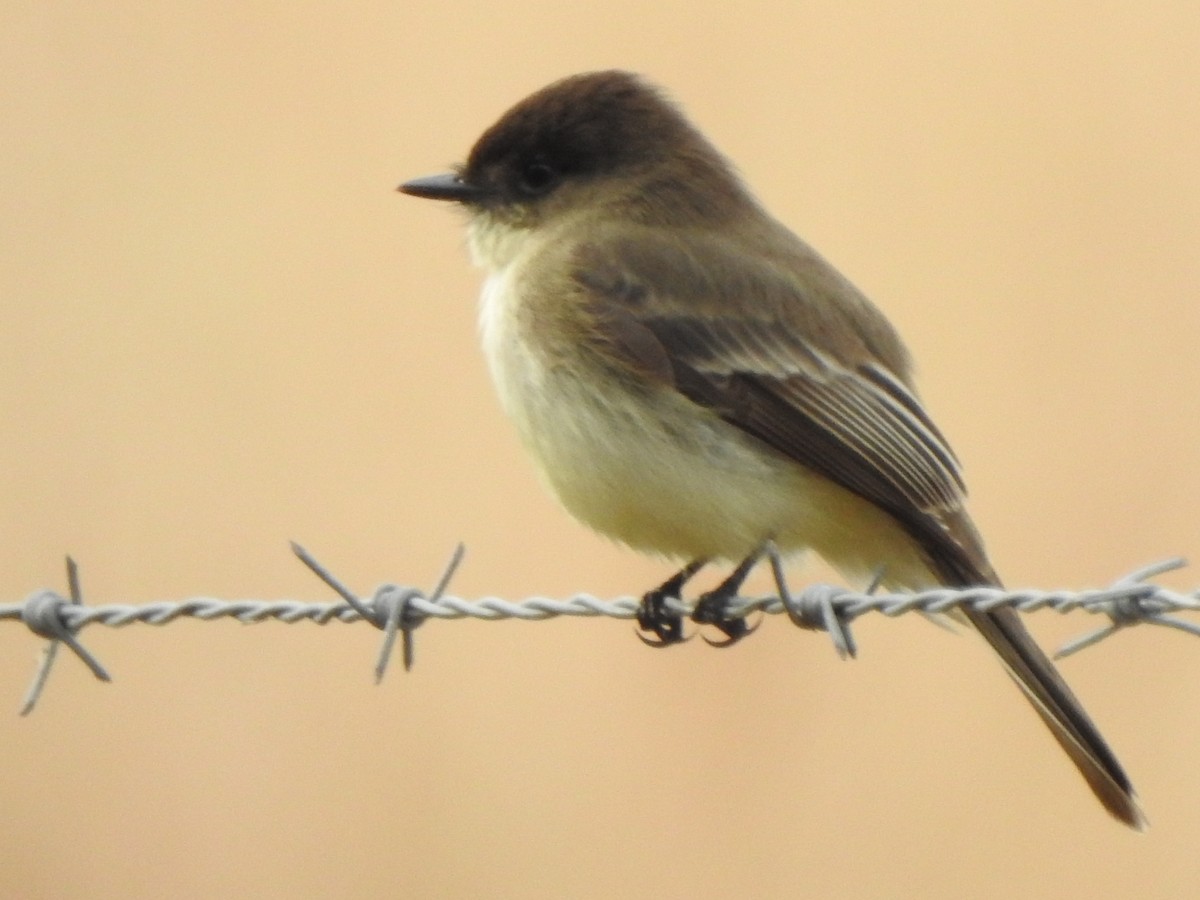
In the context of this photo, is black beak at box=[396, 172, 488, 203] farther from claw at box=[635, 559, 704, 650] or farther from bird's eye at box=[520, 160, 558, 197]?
claw at box=[635, 559, 704, 650]

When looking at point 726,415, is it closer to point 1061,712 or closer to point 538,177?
point 1061,712

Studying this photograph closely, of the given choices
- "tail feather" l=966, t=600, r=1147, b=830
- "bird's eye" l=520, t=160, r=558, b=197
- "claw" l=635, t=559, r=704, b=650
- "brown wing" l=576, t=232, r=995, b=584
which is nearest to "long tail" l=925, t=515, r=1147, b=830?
"tail feather" l=966, t=600, r=1147, b=830

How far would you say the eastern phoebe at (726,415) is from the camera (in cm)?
365

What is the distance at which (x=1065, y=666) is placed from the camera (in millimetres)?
5176

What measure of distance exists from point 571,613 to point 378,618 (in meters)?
0.33

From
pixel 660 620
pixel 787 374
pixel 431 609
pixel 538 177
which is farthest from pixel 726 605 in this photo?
pixel 538 177

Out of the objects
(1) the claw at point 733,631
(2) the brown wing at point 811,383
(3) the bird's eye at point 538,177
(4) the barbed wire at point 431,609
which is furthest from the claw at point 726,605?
(3) the bird's eye at point 538,177

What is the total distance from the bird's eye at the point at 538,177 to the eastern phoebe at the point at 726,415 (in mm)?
121

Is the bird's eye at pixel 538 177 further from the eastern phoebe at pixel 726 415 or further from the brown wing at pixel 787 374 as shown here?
the brown wing at pixel 787 374

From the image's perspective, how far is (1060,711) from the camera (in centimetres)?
345

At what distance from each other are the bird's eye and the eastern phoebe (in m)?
0.12

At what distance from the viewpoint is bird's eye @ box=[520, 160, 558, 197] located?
439 cm

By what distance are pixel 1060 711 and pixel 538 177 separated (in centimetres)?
176

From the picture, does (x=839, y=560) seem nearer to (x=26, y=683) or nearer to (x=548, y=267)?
(x=548, y=267)
